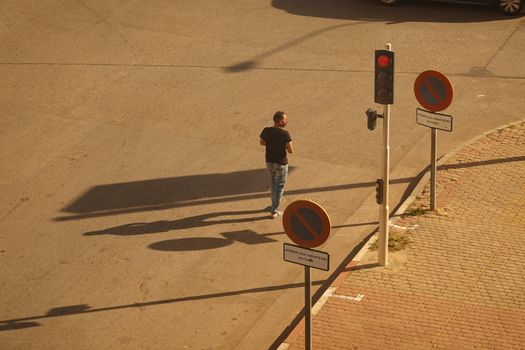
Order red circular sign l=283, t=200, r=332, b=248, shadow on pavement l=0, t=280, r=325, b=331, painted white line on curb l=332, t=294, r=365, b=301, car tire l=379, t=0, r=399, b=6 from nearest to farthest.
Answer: red circular sign l=283, t=200, r=332, b=248 < shadow on pavement l=0, t=280, r=325, b=331 < painted white line on curb l=332, t=294, r=365, b=301 < car tire l=379, t=0, r=399, b=6

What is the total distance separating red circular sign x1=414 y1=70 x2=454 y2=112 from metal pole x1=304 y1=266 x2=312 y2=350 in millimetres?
4085

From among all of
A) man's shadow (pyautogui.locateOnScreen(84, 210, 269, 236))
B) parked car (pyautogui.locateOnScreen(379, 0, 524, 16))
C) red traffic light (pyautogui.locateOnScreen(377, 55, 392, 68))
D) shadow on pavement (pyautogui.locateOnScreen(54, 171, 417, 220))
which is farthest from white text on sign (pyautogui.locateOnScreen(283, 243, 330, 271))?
parked car (pyautogui.locateOnScreen(379, 0, 524, 16))

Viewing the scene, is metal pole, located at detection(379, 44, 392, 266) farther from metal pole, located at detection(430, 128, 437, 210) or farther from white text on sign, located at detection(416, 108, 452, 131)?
metal pole, located at detection(430, 128, 437, 210)

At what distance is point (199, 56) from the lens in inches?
780

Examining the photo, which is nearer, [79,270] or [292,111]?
[79,270]

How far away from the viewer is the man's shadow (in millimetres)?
14312

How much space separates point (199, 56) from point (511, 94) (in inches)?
232

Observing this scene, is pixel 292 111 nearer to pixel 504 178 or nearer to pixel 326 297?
pixel 504 178

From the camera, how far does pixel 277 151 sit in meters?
14.3

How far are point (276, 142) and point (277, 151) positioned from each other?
130 mm

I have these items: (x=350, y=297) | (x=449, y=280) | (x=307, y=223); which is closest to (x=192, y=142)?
(x=350, y=297)

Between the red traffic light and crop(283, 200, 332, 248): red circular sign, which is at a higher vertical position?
the red traffic light

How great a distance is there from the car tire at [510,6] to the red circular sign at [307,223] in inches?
492

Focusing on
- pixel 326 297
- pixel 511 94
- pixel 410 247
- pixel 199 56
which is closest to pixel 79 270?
pixel 326 297
